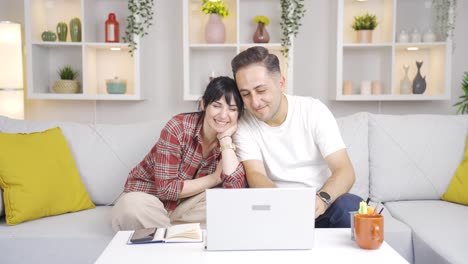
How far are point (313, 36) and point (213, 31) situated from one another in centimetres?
76

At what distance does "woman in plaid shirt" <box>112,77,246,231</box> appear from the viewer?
1.85 meters

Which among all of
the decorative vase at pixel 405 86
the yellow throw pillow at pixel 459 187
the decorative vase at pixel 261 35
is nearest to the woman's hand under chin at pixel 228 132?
the yellow throw pillow at pixel 459 187

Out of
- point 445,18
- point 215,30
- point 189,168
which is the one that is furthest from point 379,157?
point 215,30

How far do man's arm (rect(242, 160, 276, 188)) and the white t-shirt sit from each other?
0.04 metres

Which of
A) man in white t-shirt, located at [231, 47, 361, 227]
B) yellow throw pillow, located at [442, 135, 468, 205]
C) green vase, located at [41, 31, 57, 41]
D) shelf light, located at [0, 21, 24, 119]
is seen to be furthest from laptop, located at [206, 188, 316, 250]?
green vase, located at [41, 31, 57, 41]

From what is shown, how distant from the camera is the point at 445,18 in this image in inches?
127

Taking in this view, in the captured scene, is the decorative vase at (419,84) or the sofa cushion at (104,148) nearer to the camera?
the sofa cushion at (104,148)

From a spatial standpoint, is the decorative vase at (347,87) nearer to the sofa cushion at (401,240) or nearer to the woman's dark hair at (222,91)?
the sofa cushion at (401,240)

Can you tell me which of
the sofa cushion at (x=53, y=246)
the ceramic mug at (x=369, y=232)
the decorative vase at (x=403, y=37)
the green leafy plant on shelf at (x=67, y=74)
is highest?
the decorative vase at (x=403, y=37)

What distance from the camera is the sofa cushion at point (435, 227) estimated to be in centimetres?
172

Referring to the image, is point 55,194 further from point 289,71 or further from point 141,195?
point 289,71

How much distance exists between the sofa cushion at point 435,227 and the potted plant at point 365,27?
4.55ft

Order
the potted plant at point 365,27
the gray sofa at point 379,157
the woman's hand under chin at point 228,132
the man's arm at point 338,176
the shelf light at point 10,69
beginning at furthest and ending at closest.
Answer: the potted plant at point 365,27 < the shelf light at point 10,69 < the gray sofa at point 379,157 < the woman's hand under chin at point 228,132 < the man's arm at point 338,176

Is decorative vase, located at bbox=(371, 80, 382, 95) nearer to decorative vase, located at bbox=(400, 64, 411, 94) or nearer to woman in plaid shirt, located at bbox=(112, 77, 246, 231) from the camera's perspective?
decorative vase, located at bbox=(400, 64, 411, 94)
